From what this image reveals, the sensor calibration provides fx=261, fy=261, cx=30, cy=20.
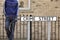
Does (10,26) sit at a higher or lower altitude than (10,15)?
lower

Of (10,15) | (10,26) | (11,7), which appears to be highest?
(11,7)

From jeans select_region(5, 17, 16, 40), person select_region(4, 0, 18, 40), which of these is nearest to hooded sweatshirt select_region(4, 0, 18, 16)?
person select_region(4, 0, 18, 40)

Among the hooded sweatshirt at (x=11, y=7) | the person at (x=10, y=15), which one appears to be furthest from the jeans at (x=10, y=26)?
the hooded sweatshirt at (x=11, y=7)

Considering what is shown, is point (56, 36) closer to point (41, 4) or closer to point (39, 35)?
point (39, 35)

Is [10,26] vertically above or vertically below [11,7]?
below

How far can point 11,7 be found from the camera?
8.98 m

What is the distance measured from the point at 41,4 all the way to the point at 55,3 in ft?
2.27

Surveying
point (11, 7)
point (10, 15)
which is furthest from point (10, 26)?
point (11, 7)

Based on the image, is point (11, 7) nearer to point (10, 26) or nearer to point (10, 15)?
point (10, 15)

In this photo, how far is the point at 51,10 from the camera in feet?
42.1

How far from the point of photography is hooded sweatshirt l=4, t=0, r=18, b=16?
895 cm

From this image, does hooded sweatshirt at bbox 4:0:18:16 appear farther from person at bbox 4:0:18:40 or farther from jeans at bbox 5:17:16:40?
jeans at bbox 5:17:16:40

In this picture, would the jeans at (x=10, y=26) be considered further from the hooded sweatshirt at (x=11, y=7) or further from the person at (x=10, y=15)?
the hooded sweatshirt at (x=11, y=7)

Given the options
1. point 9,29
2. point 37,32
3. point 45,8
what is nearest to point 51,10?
point 45,8
